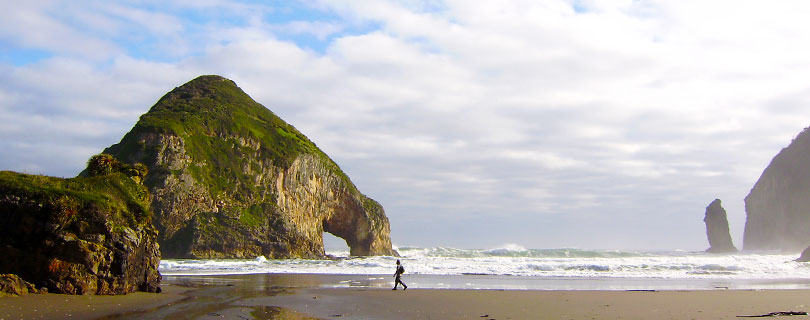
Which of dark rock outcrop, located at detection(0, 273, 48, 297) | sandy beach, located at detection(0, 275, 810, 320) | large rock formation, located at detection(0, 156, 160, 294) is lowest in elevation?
sandy beach, located at detection(0, 275, 810, 320)

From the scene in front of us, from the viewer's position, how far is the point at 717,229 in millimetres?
94312

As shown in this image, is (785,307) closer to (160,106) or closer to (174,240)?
(174,240)

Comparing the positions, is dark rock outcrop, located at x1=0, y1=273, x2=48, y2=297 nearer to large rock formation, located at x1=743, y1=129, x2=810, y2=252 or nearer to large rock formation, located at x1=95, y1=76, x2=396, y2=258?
large rock formation, located at x1=95, y1=76, x2=396, y2=258

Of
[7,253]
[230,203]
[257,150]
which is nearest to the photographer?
[7,253]

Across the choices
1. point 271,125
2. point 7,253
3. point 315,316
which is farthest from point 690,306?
point 271,125

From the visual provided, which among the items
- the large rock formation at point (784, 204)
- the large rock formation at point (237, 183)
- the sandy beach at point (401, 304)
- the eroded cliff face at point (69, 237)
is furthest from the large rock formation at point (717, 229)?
the eroded cliff face at point (69, 237)

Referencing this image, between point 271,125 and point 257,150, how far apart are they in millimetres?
6592

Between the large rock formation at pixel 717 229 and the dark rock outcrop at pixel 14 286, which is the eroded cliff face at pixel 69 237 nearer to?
the dark rock outcrop at pixel 14 286

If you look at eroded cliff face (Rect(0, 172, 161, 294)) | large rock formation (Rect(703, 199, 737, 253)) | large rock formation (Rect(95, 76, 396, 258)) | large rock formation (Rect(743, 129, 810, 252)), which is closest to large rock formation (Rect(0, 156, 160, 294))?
eroded cliff face (Rect(0, 172, 161, 294))

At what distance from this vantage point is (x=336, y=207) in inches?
2437

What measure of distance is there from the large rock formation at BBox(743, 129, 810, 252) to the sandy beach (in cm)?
9131

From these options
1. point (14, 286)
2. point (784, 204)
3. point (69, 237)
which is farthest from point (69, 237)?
point (784, 204)

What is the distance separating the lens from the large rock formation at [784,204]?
3716 inches

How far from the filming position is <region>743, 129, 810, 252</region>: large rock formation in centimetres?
9438
